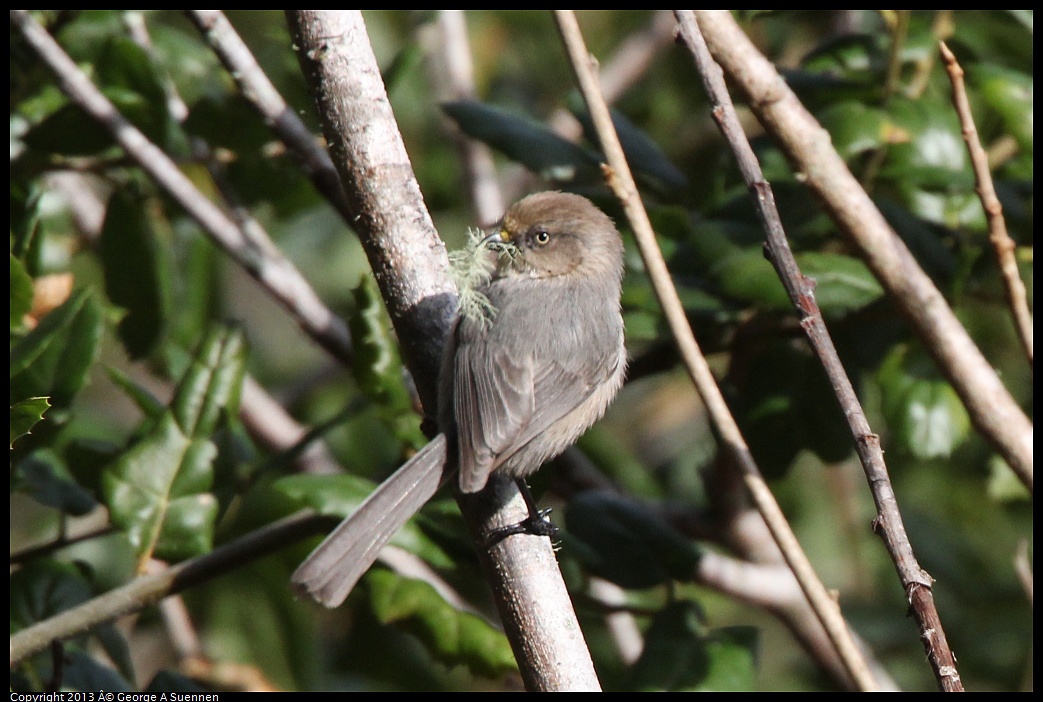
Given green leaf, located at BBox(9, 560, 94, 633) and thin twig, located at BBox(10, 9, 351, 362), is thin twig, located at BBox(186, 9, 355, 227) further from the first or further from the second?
green leaf, located at BBox(9, 560, 94, 633)

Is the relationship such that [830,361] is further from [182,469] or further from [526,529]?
[182,469]

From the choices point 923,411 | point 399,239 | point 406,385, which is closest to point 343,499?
point 406,385

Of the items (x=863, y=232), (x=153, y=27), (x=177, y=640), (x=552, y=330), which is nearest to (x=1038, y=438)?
(x=863, y=232)

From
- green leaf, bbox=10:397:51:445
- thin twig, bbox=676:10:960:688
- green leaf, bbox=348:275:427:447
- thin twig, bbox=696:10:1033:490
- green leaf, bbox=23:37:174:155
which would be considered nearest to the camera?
thin twig, bbox=676:10:960:688

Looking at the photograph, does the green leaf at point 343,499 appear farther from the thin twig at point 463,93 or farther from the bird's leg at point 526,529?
the thin twig at point 463,93

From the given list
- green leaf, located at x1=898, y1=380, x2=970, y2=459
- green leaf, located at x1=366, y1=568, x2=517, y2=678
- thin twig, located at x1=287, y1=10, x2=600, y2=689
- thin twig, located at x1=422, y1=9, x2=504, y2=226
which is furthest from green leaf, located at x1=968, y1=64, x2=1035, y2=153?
green leaf, located at x1=366, y1=568, x2=517, y2=678
